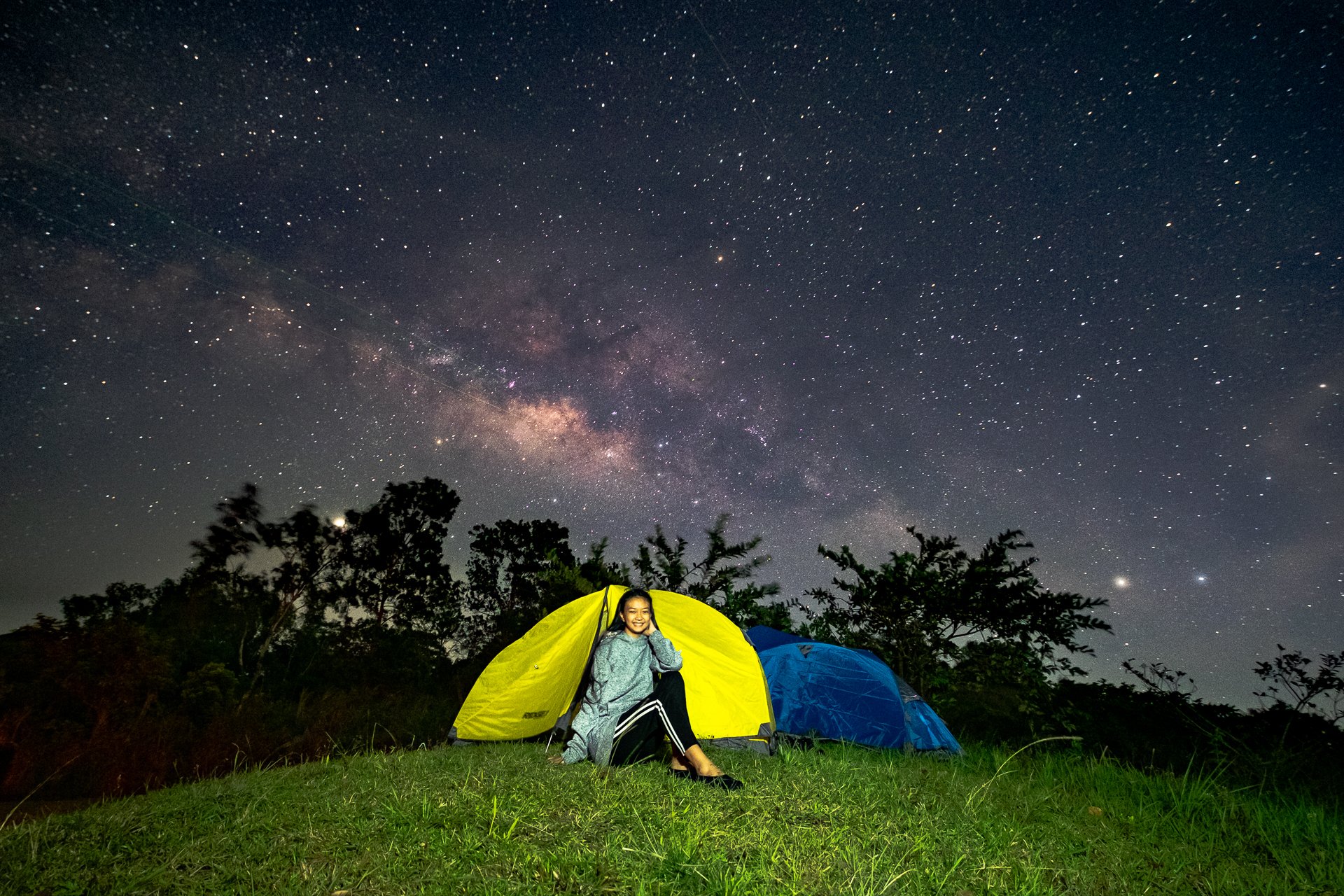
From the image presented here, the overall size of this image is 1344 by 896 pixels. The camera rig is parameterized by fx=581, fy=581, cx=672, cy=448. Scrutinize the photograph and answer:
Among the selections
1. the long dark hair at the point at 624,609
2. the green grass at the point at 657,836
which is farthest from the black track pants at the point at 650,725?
the long dark hair at the point at 624,609

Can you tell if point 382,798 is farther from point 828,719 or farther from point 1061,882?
point 828,719

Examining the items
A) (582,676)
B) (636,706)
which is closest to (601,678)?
(636,706)

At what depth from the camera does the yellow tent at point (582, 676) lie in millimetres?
6129

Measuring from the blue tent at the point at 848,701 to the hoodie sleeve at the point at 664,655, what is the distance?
10.1 feet

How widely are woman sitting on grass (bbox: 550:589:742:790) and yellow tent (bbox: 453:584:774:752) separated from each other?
892 mm

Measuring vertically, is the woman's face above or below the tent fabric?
above

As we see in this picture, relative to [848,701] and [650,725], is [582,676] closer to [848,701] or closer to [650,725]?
[650,725]

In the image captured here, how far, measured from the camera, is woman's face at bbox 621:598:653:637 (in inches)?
208

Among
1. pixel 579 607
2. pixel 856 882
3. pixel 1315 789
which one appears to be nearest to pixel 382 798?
pixel 856 882

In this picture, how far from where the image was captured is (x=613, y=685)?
506 centimetres

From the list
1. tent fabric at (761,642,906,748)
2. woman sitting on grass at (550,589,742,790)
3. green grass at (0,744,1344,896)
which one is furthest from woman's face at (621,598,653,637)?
tent fabric at (761,642,906,748)

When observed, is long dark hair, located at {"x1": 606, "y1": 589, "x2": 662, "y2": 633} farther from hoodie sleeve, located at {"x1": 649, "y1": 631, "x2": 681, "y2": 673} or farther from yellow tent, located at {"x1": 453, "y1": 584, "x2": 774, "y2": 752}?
yellow tent, located at {"x1": 453, "y1": 584, "x2": 774, "y2": 752}

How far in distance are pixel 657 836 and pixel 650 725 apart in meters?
1.92

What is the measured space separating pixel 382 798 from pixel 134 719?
27.2 feet
